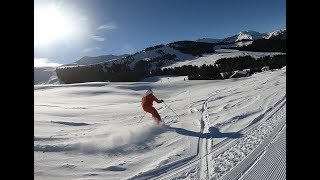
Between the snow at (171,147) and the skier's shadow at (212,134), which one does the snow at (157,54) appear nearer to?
the snow at (171,147)

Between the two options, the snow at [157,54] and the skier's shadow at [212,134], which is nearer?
the skier's shadow at [212,134]

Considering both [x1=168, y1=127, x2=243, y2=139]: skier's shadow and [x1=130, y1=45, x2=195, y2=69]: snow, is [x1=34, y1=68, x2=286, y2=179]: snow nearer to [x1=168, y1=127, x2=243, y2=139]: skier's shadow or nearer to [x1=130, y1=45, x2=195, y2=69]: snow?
[x1=168, y1=127, x2=243, y2=139]: skier's shadow

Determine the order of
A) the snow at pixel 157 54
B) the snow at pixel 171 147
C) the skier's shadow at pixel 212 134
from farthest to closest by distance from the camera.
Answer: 1. the snow at pixel 157 54
2. the skier's shadow at pixel 212 134
3. the snow at pixel 171 147

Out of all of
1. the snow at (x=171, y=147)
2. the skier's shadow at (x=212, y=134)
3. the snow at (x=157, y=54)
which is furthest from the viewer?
the snow at (x=157, y=54)

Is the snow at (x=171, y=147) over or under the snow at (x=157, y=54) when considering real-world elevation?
under

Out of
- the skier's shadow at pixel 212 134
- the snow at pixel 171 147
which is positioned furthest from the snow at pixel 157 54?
the skier's shadow at pixel 212 134

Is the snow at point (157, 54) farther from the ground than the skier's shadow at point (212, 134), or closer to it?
farther from the ground

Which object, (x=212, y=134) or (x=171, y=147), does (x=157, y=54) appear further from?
(x=171, y=147)

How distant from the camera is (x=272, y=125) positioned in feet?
A: 31.2

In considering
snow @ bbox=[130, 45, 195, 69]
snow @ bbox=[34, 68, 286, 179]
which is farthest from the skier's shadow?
snow @ bbox=[130, 45, 195, 69]

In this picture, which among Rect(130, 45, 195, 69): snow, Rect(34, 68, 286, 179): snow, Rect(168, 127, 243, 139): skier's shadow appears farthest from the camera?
Rect(130, 45, 195, 69): snow
